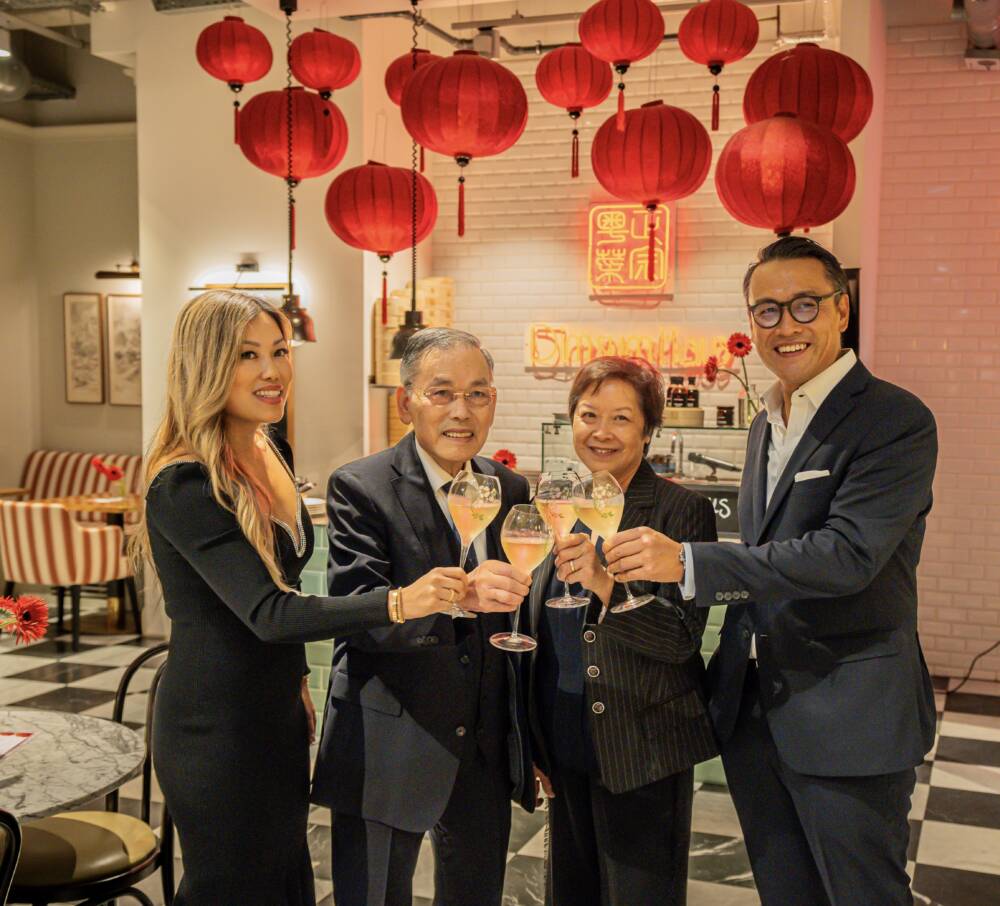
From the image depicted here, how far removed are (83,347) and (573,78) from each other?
5739 millimetres

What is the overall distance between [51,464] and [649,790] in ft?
27.4

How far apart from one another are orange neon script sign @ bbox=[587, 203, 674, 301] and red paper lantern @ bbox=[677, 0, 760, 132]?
99.9 inches

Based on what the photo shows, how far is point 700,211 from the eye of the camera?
7703mm

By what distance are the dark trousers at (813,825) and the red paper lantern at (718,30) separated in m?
3.62

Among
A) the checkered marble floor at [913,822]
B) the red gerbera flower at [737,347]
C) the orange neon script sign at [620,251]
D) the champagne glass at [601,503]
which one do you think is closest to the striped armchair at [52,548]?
the checkered marble floor at [913,822]

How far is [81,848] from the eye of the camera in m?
2.89

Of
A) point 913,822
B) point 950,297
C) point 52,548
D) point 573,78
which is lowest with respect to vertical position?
point 913,822

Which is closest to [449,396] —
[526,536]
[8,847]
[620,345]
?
[526,536]

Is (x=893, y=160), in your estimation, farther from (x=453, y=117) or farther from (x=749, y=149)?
(x=453, y=117)

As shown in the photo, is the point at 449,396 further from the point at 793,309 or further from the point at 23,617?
the point at 23,617

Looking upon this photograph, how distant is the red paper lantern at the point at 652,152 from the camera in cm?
494

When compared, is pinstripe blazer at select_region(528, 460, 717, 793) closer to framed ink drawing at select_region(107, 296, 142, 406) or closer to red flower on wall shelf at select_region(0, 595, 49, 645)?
red flower on wall shelf at select_region(0, 595, 49, 645)

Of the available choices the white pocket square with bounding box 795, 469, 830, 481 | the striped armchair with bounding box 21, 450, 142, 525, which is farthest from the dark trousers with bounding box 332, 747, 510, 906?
the striped armchair with bounding box 21, 450, 142, 525

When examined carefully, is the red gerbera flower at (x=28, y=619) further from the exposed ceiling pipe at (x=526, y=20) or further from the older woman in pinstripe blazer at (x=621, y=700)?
the exposed ceiling pipe at (x=526, y=20)
